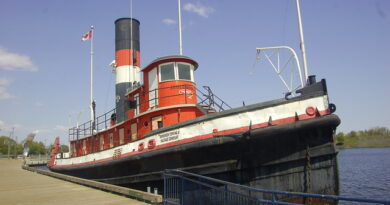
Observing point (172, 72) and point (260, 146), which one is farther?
point (172, 72)

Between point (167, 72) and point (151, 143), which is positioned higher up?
point (167, 72)

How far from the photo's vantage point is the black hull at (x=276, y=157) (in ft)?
23.7

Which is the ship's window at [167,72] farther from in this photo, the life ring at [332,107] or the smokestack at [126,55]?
the life ring at [332,107]

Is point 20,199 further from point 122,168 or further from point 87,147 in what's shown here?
point 87,147

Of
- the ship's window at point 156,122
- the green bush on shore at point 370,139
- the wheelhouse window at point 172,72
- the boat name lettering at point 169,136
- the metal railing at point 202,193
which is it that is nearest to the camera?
the metal railing at point 202,193

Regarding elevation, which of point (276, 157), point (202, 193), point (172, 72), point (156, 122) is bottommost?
point (202, 193)

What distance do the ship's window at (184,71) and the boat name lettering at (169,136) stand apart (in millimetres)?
2466

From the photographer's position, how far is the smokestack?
13859 millimetres

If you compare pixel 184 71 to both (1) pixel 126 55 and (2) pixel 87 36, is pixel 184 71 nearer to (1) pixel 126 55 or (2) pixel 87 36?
(1) pixel 126 55

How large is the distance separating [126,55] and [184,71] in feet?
16.1

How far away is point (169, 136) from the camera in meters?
8.27

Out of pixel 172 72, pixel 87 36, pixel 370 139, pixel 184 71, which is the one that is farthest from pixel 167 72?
pixel 370 139

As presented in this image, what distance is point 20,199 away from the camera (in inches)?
Answer: 337

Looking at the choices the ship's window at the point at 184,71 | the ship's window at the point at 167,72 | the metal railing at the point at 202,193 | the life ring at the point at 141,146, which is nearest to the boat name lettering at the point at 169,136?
the life ring at the point at 141,146
